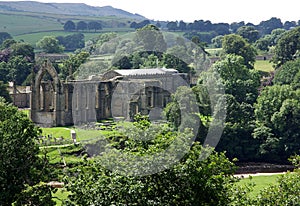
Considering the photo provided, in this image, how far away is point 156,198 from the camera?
86.8 ft

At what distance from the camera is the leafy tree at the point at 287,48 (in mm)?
110250

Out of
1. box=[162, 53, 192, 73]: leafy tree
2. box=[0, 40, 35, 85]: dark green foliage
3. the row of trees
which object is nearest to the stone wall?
box=[0, 40, 35, 85]: dark green foliage

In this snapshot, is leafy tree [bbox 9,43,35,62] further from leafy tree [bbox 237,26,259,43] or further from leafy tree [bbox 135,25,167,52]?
leafy tree [bbox 237,26,259,43]

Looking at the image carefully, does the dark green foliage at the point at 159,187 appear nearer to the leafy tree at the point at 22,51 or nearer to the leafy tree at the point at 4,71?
the leafy tree at the point at 4,71

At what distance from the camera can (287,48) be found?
4355 inches

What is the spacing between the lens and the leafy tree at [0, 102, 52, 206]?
3328cm

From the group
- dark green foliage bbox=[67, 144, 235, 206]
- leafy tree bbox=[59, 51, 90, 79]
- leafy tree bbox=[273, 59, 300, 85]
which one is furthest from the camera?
leafy tree bbox=[59, 51, 90, 79]

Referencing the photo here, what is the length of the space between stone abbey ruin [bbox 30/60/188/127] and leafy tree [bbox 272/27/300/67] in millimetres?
38306

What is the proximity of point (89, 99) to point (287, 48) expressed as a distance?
159 feet

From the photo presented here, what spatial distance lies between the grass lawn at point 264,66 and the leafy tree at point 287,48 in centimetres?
330

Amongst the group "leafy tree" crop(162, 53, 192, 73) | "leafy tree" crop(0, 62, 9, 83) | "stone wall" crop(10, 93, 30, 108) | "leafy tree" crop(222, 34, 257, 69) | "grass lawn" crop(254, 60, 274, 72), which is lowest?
"stone wall" crop(10, 93, 30, 108)

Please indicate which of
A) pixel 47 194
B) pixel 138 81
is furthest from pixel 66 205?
pixel 138 81

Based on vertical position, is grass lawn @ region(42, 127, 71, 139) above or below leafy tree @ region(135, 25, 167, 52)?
below

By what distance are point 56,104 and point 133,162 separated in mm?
46235
